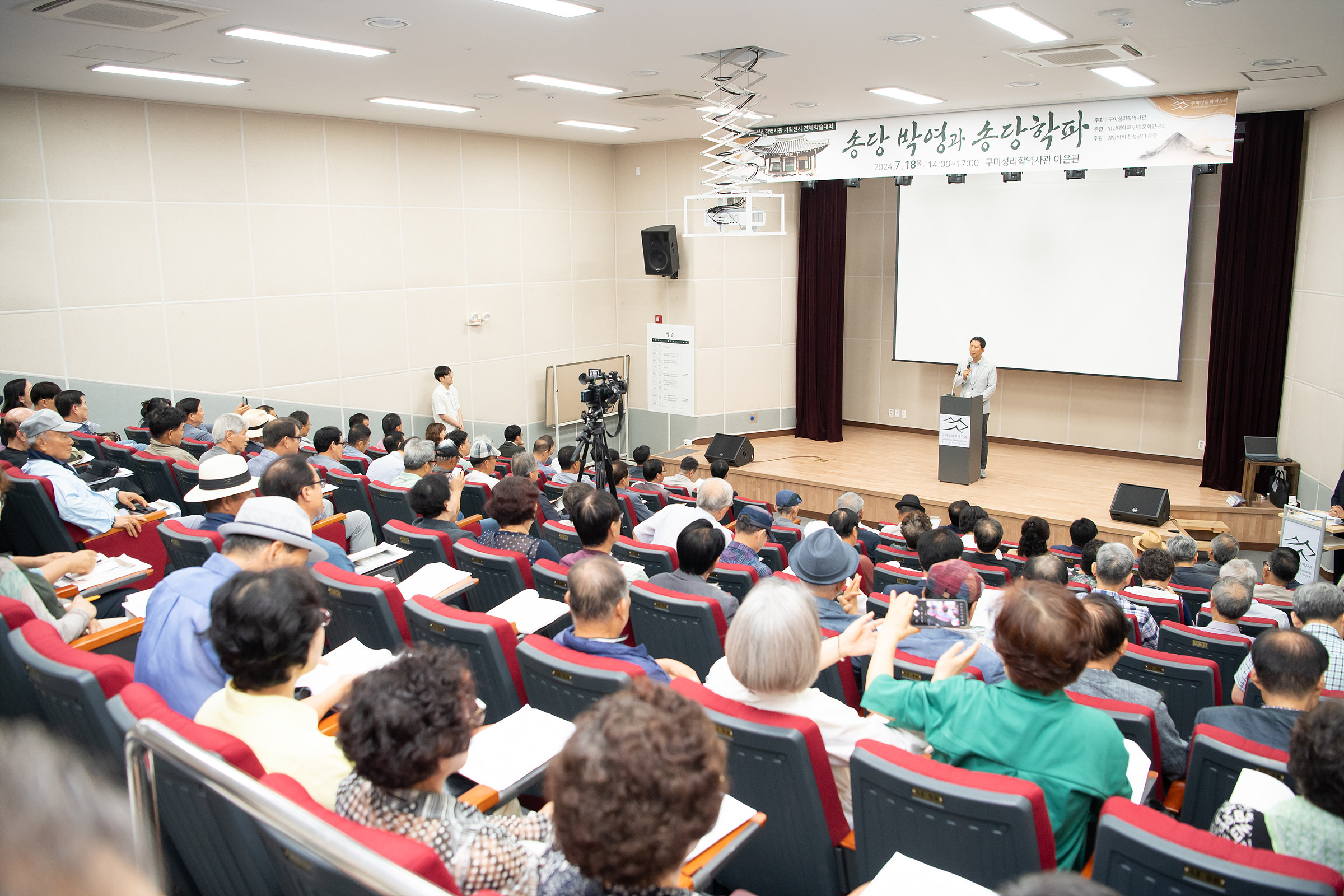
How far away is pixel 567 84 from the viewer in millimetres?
7895

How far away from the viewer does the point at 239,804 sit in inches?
55.5

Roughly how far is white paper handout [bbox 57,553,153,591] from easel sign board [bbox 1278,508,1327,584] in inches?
305

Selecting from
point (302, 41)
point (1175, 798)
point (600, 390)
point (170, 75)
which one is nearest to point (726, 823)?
point (1175, 798)

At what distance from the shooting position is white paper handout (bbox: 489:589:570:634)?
3119 mm

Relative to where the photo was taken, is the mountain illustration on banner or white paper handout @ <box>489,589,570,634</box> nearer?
white paper handout @ <box>489,589,570,634</box>

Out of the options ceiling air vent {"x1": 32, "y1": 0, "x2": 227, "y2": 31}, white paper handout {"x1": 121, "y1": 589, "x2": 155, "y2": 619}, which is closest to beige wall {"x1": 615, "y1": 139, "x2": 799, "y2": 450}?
ceiling air vent {"x1": 32, "y1": 0, "x2": 227, "y2": 31}

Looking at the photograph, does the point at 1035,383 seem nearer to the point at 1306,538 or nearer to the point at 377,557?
the point at 1306,538

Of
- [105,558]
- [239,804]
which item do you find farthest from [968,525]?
[239,804]

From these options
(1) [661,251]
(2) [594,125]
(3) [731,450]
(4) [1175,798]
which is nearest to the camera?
(4) [1175,798]

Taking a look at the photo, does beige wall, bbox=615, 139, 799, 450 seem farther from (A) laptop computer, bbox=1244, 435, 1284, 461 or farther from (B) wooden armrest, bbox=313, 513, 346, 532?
(B) wooden armrest, bbox=313, 513, 346, 532

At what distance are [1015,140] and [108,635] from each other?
331 inches

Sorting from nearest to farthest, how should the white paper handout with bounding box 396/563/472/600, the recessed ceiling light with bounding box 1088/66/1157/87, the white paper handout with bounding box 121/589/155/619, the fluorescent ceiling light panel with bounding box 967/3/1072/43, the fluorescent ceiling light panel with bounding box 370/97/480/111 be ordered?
the white paper handout with bounding box 121/589/155/619, the white paper handout with bounding box 396/563/472/600, the fluorescent ceiling light panel with bounding box 967/3/1072/43, the recessed ceiling light with bounding box 1088/66/1157/87, the fluorescent ceiling light panel with bounding box 370/97/480/111

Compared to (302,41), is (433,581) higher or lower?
lower

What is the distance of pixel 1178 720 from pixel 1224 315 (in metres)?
7.74
